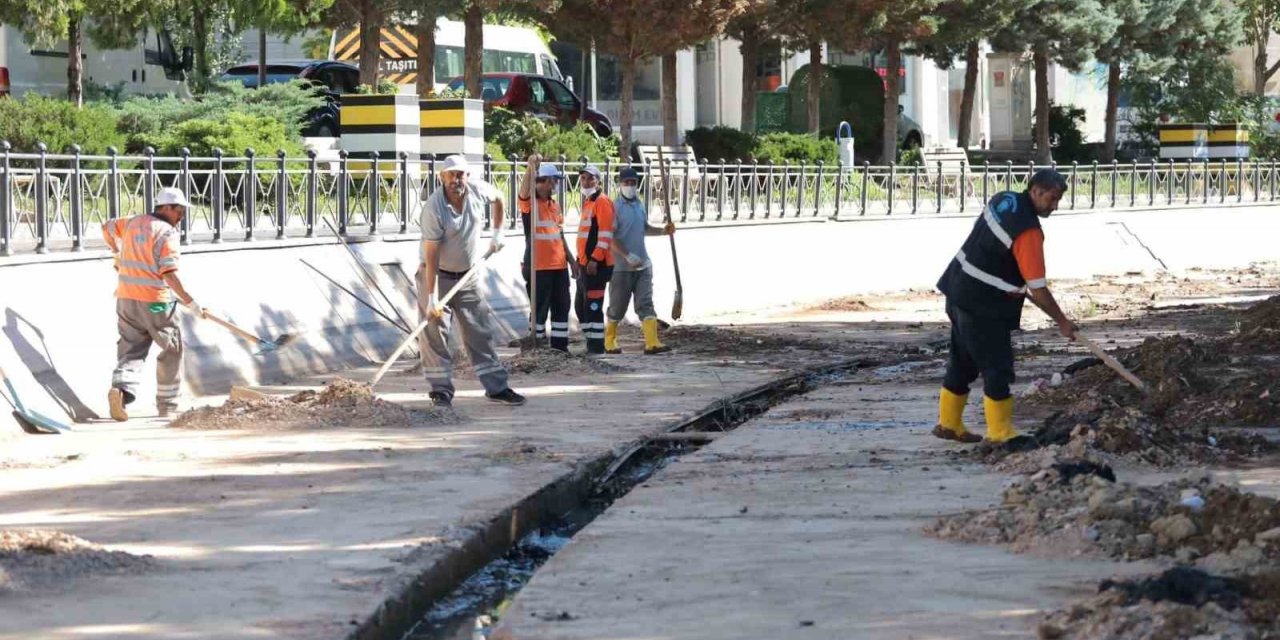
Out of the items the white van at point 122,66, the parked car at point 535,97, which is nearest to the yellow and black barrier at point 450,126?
the white van at point 122,66

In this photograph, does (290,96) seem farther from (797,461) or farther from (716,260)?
(797,461)

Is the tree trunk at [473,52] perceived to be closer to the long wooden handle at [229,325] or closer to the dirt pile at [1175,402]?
the dirt pile at [1175,402]

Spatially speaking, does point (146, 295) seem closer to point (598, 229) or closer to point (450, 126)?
point (598, 229)

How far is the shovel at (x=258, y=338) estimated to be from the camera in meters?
12.8

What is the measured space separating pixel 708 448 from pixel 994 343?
1.72m

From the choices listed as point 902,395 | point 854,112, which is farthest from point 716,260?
point 854,112

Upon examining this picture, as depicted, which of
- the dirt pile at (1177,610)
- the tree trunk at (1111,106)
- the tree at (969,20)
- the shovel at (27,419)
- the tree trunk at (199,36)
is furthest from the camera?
the tree trunk at (1111,106)

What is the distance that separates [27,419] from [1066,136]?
141 feet

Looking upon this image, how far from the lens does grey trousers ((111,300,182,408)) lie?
489 inches

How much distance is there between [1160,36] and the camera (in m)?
46.7

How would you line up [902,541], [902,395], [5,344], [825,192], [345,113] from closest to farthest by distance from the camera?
[902,541]
[5,344]
[902,395]
[345,113]
[825,192]

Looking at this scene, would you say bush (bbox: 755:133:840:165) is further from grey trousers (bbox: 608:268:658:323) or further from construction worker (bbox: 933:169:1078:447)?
construction worker (bbox: 933:169:1078:447)

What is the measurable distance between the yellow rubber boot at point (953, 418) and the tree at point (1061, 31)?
31.4 m

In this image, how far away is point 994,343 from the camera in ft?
35.1
